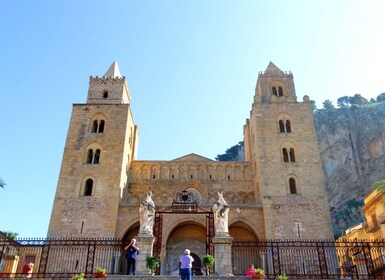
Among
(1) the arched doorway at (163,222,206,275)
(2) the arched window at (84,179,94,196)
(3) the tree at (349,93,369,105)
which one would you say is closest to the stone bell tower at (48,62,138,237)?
(2) the arched window at (84,179,94,196)

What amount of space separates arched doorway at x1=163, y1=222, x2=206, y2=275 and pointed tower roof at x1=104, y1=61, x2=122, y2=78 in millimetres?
15426

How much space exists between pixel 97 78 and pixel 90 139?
6.94m

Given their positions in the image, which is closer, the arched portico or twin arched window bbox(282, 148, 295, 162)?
the arched portico

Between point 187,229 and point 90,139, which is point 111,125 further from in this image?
point 187,229

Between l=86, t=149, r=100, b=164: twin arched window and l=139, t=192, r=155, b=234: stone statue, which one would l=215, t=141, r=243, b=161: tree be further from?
l=139, t=192, r=155, b=234: stone statue

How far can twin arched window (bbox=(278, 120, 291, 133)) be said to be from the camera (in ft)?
94.3

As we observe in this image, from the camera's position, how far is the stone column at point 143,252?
13320 mm

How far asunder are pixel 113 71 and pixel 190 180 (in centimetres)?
1280

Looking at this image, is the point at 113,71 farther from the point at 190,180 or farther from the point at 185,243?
the point at 185,243

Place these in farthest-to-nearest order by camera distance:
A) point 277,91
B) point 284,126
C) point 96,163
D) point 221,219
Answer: point 277,91
point 284,126
point 96,163
point 221,219

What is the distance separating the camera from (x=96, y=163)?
2697cm

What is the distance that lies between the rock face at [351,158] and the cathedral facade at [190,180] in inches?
Result: 1010

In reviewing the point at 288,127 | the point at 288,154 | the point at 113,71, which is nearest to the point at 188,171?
the point at 288,154

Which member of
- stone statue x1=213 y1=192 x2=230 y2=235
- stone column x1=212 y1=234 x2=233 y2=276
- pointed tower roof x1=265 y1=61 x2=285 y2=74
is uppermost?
pointed tower roof x1=265 y1=61 x2=285 y2=74
